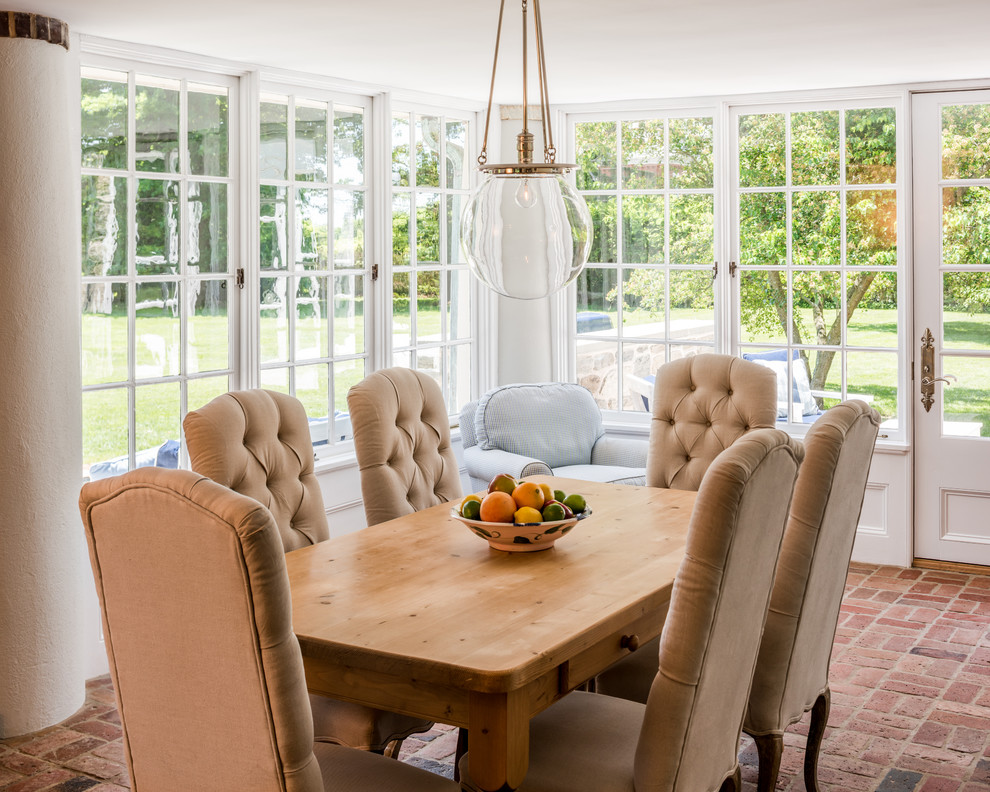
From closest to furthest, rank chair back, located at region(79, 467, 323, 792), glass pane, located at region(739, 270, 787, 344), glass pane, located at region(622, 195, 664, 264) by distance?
chair back, located at region(79, 467, 323, 792) < glass pane, located at region(739, 270, 787, 344) < glass pane, located at region(622, 195, 664, 264)

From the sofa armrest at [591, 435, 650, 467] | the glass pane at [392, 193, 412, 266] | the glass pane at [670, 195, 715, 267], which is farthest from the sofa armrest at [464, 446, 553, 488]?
the glass pane at [670, 195, 715, 267]

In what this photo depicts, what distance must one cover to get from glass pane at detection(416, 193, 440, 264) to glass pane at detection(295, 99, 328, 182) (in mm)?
734

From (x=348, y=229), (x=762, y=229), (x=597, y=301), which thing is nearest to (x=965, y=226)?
(x=762, y=229)

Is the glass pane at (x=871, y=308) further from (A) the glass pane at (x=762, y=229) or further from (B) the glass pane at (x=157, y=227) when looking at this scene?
(B) the glass pane at (x=157, y=227)

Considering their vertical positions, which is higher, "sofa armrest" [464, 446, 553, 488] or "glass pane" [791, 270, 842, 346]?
"glass pane" [791, 270, 842, 346]

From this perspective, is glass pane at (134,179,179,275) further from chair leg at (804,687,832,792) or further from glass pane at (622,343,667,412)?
chair leg at (804,687,832,792)

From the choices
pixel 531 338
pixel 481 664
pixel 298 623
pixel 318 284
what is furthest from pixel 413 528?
pixel 531 338

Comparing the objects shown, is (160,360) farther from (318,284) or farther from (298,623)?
(298,623)

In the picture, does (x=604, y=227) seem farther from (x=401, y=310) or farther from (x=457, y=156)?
(x=401, y=310)

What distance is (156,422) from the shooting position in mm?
4359

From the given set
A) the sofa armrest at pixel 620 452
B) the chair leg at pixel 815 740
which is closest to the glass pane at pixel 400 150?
the sofa armrest at pixel 620 452

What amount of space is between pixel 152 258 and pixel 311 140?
3.57ft

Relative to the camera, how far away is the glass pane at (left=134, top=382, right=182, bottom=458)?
4.30m

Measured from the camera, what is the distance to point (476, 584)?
2654mm
